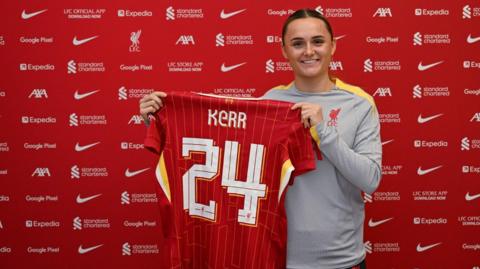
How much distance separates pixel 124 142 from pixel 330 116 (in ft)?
5.06

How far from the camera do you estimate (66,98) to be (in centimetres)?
273

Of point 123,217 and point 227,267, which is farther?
point 123,217

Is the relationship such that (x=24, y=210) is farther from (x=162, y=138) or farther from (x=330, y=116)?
(x=330, y=116)

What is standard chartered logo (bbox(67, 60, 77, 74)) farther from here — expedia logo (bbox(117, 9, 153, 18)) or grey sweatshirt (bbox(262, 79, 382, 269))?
grey sweatshirt (bbox(262, 79, 382, 269))

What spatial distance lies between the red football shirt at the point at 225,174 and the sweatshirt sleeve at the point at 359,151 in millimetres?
104

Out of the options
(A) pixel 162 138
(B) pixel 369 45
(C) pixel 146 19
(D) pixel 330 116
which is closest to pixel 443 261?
(B) pixel 369 45

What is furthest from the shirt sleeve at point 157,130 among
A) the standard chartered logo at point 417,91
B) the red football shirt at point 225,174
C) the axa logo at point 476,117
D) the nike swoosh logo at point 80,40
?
the axa logo at point 476,117

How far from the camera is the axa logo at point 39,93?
107 inches

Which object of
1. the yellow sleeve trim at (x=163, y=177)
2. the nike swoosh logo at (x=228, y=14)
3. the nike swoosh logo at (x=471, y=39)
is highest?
the nike swoosh logo at (x=228, y=14)

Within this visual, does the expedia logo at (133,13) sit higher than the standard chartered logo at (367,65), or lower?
higher

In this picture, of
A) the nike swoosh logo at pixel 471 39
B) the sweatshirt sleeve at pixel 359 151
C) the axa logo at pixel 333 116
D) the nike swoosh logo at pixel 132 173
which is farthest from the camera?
the nike swoosh logo at pixel 132 173

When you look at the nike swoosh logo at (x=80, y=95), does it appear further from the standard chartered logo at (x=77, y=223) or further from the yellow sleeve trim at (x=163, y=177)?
the yellow sleeve trim at (x=163, y=177)

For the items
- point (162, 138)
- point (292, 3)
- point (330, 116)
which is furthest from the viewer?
point (292, 3)

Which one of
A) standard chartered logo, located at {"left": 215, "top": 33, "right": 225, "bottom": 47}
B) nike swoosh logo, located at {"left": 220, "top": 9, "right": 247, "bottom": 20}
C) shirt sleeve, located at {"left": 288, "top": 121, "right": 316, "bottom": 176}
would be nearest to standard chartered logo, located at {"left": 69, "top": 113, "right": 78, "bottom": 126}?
standard chartered logo, located at {"left": 215, "top": 33, "right": 225, "bottom": 47}
